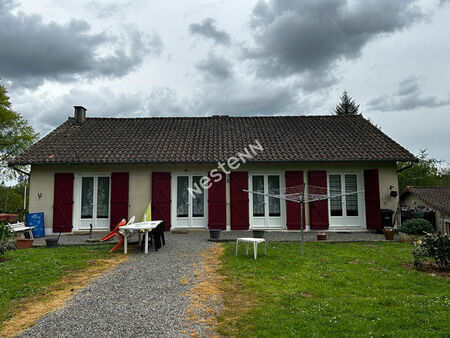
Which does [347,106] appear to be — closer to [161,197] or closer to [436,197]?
[436,197]

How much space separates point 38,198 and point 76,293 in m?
7.05

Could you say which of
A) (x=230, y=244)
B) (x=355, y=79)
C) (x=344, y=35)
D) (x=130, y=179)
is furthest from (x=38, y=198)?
(x=355, y=79)

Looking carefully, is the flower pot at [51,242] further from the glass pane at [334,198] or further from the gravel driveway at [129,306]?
the glass pane at [334,198]

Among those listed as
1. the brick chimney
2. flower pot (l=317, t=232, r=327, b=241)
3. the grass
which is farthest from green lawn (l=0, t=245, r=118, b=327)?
the brick chimney

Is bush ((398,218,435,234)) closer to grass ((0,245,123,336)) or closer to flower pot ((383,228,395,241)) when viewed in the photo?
flower pot ((383,228,395,241))

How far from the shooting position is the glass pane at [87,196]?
32.5 ft

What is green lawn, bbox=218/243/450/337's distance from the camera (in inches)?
113

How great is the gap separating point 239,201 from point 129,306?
658 centimetres

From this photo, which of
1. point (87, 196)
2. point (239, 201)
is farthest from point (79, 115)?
point (239, 201)

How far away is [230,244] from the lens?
7.72 meters

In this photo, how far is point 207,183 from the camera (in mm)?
10047

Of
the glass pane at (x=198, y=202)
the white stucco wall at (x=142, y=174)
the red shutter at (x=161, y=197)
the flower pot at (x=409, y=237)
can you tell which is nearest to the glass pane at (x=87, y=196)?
the white stucco wall at (x=142, y=174)

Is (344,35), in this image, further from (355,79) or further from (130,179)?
(130,179)

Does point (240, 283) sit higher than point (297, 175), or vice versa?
point (297, 175)
